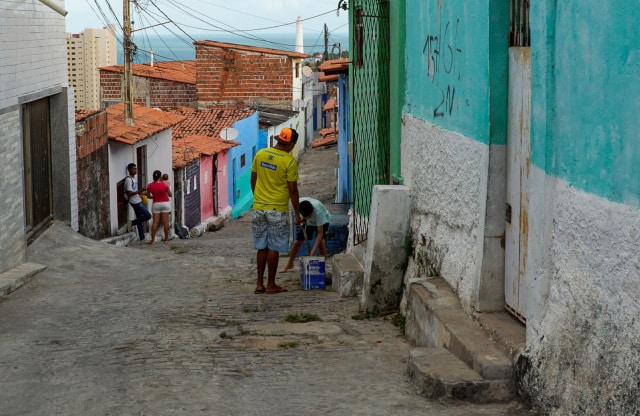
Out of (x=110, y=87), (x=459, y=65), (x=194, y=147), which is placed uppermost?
(x=110, y=87)

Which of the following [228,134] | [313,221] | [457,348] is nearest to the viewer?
[457,348]

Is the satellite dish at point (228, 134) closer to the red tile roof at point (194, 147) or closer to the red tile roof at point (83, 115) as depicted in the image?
the red tile roof at point (194, 147)

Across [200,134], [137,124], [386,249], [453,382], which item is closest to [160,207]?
[137,124]

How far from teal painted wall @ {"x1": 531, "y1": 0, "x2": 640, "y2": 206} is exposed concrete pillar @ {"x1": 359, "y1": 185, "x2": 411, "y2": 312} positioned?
3338 mm

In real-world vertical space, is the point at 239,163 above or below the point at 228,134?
below

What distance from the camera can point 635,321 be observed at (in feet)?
13.6

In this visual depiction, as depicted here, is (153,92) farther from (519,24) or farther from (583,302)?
(583,302)

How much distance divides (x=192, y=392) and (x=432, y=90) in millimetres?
3523

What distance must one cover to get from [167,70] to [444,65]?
38022 mm

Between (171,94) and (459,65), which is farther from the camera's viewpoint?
(171,94)

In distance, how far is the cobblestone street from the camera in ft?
19.2

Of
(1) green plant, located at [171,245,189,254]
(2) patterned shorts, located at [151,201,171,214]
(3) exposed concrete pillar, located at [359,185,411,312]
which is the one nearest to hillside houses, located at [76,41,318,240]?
(2) patterned shorts, located at [151,201,171,214]

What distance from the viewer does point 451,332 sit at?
20.9 feet

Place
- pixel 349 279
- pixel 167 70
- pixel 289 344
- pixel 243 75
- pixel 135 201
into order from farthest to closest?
pixel 167 70 → pixel 243 75 → pixel 135 201 → pixel 349 279 → pixel 289 344
